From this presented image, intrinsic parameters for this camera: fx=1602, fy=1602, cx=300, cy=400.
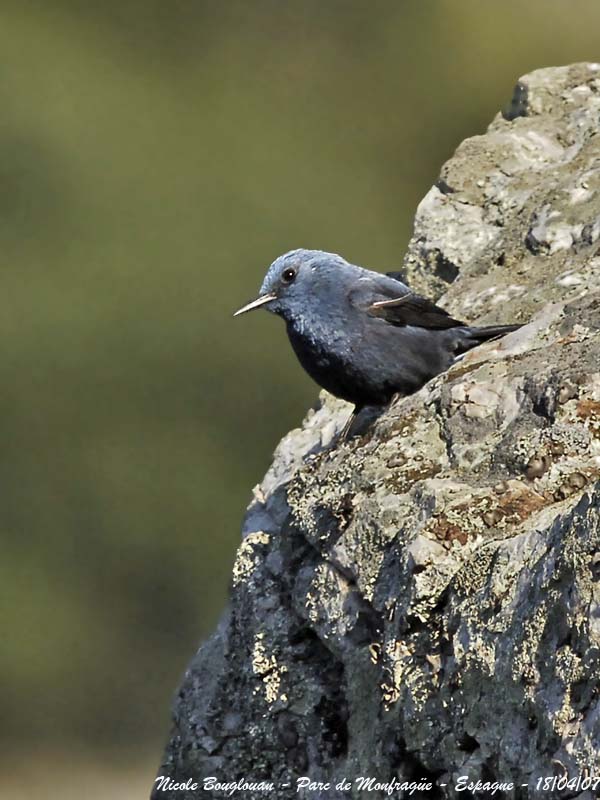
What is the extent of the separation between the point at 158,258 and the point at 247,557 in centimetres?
2618

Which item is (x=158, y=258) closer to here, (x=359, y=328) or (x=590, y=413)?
(x=359, y=328)

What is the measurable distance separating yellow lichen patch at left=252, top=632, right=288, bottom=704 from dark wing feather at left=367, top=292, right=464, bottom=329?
1760 millimetres

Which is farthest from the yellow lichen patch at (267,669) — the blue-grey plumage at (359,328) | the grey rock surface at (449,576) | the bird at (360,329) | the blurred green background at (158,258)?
the blurred green background at (158,258)

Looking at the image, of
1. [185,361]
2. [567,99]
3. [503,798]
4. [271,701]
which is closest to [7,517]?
[185,361]

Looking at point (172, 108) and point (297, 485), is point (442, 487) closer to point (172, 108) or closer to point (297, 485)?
point (297, 485)

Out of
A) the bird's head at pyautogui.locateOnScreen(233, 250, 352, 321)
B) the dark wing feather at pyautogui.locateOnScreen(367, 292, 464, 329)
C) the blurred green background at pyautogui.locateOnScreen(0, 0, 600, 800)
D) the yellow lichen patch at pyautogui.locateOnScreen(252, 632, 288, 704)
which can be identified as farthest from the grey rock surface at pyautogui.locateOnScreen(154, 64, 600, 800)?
the blurred green background at pyautogui.locateOnScreen(0, 0, 600, 800)

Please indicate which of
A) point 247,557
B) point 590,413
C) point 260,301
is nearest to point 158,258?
point 260,301

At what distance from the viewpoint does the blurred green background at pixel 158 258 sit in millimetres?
21938

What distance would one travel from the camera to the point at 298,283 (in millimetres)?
7430

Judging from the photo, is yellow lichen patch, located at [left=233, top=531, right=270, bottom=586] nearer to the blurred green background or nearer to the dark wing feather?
the dark wing feather

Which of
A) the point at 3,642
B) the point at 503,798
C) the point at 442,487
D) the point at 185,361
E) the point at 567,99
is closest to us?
the point at 503,798

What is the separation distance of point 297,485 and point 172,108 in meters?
31.9

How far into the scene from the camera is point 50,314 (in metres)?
29.8

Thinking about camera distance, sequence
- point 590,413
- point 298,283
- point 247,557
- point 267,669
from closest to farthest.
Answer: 1. point 590,413
2. point 267,669
3. point 247,557
4. point 298,283
